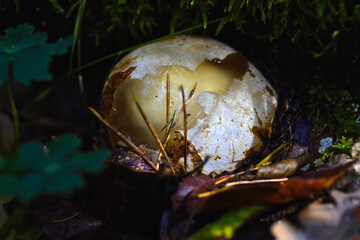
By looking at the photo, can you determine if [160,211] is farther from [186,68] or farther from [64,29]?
[64,29]

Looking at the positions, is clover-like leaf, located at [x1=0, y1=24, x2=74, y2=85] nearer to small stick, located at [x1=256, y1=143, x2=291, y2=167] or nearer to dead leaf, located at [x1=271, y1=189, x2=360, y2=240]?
dead leaf, located at [x1=271, y1=189, x2=360, y2=240]

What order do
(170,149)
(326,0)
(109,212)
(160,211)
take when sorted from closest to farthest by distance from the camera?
1. (160,211)
2. (109,212)
3. (326,0)
4. (170,149)

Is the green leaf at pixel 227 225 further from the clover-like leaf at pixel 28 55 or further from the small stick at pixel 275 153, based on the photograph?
the clover-like leaf at pixel 28 55

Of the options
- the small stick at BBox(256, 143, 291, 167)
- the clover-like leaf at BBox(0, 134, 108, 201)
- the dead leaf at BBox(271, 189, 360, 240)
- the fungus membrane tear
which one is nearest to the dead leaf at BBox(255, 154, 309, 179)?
the small stick at BBox(256, 143, 291, 167)

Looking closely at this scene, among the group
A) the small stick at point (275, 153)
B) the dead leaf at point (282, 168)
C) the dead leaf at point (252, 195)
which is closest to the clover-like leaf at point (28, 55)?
the dead leaf at point (252, 195)

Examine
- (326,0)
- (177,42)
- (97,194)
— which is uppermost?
(326,0)

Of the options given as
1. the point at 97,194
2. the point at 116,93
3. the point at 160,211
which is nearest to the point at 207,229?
the point at 160,211
